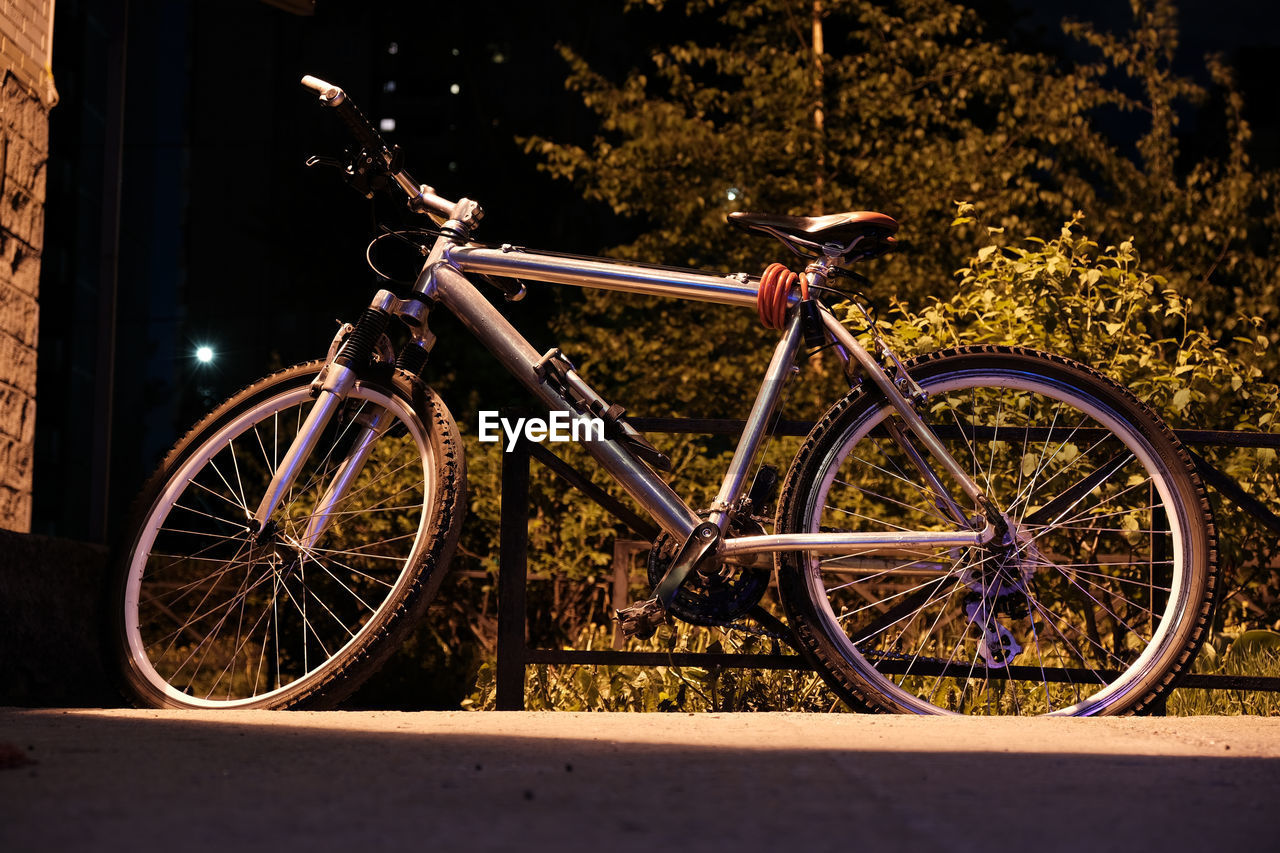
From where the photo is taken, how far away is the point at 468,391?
13008 millimetres

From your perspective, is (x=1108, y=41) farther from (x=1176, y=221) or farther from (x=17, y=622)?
(x=17, y=622)

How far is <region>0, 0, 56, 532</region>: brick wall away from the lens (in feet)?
12.9

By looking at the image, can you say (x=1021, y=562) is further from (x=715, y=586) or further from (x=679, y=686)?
(x=679, y=686)

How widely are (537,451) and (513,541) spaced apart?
24 cm

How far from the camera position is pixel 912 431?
3.12 metres

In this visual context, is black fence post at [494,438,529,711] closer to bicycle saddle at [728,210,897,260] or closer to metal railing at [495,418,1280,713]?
metal railing at [495,418,1280,713]

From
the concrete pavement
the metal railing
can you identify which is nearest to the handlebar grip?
the metal railing

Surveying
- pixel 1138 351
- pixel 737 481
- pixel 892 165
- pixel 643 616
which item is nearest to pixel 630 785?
pixel 643 616

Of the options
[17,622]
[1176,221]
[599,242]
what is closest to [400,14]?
[599,242]

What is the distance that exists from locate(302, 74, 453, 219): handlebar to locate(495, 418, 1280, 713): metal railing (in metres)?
0.65

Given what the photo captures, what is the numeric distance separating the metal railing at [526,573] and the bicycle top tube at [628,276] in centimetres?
34

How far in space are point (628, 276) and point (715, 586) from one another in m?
0.78

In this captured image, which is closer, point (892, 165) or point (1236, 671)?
point (1236, 671)

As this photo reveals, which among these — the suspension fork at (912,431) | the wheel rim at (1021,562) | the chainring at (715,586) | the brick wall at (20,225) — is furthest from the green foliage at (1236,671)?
the brick wall at (20,225)
